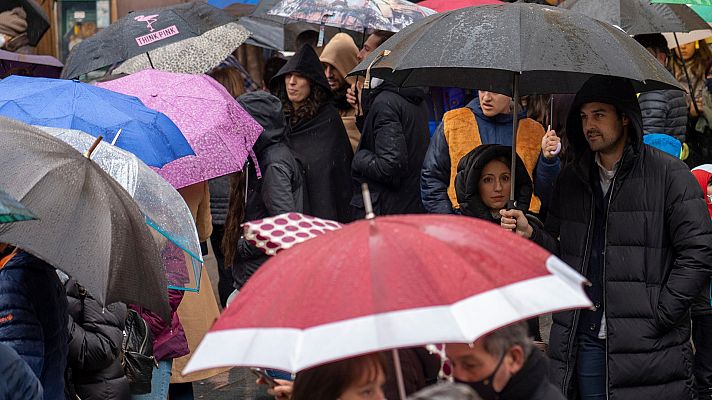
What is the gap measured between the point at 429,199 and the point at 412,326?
4.56 metres

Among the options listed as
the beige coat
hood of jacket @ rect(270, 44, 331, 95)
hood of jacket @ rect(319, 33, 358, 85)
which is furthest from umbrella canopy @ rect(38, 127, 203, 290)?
hood of jacket @ rect(319, 33, 358, 85)

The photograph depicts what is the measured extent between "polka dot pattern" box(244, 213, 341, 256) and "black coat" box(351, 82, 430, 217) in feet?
9.79

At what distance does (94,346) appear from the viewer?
17.3ft

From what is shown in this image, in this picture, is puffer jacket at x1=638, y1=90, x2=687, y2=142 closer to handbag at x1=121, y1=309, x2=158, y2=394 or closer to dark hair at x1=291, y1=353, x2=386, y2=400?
handbag at x1=121, y1=309, x2=158, y2=394

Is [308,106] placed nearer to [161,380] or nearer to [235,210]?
[235,210]

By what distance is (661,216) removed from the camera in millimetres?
5684

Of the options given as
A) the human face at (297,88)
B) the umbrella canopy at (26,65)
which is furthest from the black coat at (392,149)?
the umbrella canopy at (26,65)

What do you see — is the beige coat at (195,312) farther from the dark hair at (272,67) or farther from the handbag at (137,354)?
the dark hair at (272,67)

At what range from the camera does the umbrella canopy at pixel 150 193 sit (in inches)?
188

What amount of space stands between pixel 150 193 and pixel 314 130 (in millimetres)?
3228

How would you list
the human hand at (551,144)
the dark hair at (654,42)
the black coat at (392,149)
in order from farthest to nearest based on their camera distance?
the dark hair at (654,42) < the black coat at (392,149) < the human hand at (551,144)

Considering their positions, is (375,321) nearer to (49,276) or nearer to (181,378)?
(49,276)

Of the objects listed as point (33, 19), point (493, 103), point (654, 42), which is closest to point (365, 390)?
point (493, 103)

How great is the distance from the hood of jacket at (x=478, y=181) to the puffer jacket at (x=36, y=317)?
243cm
